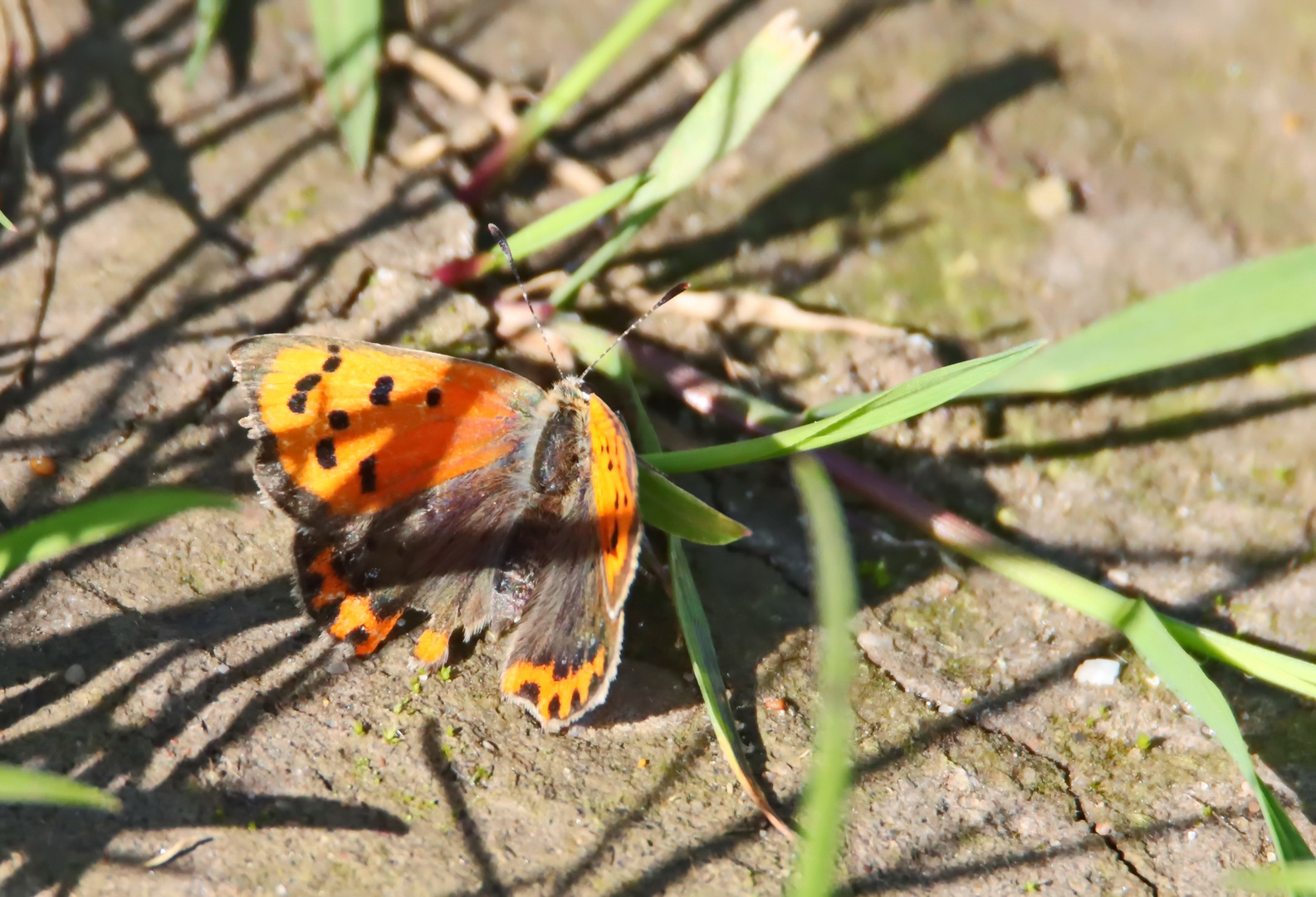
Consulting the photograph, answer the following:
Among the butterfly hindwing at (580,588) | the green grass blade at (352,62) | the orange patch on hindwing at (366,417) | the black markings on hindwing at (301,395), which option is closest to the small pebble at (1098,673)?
the butterfly hindwing at (580,588)

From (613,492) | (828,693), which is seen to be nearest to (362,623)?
(613,492)

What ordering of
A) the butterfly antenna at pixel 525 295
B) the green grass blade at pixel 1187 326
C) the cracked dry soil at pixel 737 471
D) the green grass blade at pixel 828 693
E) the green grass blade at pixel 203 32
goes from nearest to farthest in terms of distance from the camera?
the green grass blade at pixel 828 693 → the cracked dry soil at pixel 737 471 → the green grass blade at pixel 1187 326 → the butterfly antenna at pixel 525 295 → the green grass blade at pixel 203 32

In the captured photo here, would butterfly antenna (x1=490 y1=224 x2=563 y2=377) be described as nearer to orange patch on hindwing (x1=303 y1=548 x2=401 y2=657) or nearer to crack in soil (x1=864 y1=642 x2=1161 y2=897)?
orange patch on hindwing (x1=303 y1=548 x2=401 y2=657)

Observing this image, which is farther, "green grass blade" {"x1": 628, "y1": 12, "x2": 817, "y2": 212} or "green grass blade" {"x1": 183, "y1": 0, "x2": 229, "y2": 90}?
"green grass blade" {"x1": 183, "y1": 0, "x2": 229, "y2": 90}

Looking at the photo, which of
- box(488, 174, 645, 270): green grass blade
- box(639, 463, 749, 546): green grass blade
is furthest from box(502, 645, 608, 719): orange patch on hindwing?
box(488, 174, 645, 270): green grass blade

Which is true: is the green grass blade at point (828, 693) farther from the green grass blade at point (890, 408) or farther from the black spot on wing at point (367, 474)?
the black spot on wing at point (367, 474)

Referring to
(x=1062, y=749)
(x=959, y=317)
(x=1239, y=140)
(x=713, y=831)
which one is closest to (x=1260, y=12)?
(x=1239, y=140)
